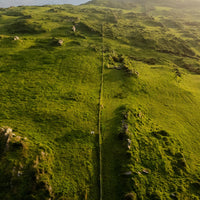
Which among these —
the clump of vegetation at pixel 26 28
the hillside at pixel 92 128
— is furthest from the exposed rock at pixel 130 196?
the clump of vegetation at pixel 26 28

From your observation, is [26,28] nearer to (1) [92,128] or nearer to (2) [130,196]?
(1) [92,128]

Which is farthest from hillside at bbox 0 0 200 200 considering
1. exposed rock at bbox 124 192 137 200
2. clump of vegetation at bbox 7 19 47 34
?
clump of vegetation at bbox 7 19 47 34

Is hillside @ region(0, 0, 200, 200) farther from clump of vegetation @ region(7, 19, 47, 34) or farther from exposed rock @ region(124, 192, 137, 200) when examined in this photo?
clump of vegetation @ region(7, 19, 47, 34)

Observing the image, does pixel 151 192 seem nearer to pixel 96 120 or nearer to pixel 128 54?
pixel 96 120

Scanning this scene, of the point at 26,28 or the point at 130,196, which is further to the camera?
the point at 26,28

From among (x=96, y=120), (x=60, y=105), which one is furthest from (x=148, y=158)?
(x=60, y=105)

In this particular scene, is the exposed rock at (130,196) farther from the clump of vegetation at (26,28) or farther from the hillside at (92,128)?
the clump of vegetation at (26,28)

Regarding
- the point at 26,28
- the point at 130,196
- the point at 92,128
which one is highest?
the point at 26,28

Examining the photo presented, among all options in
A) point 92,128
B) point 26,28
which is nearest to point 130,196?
point 92,128

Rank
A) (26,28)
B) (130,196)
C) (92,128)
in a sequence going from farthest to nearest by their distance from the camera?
(26,28) < (92,128) < (130,196)
